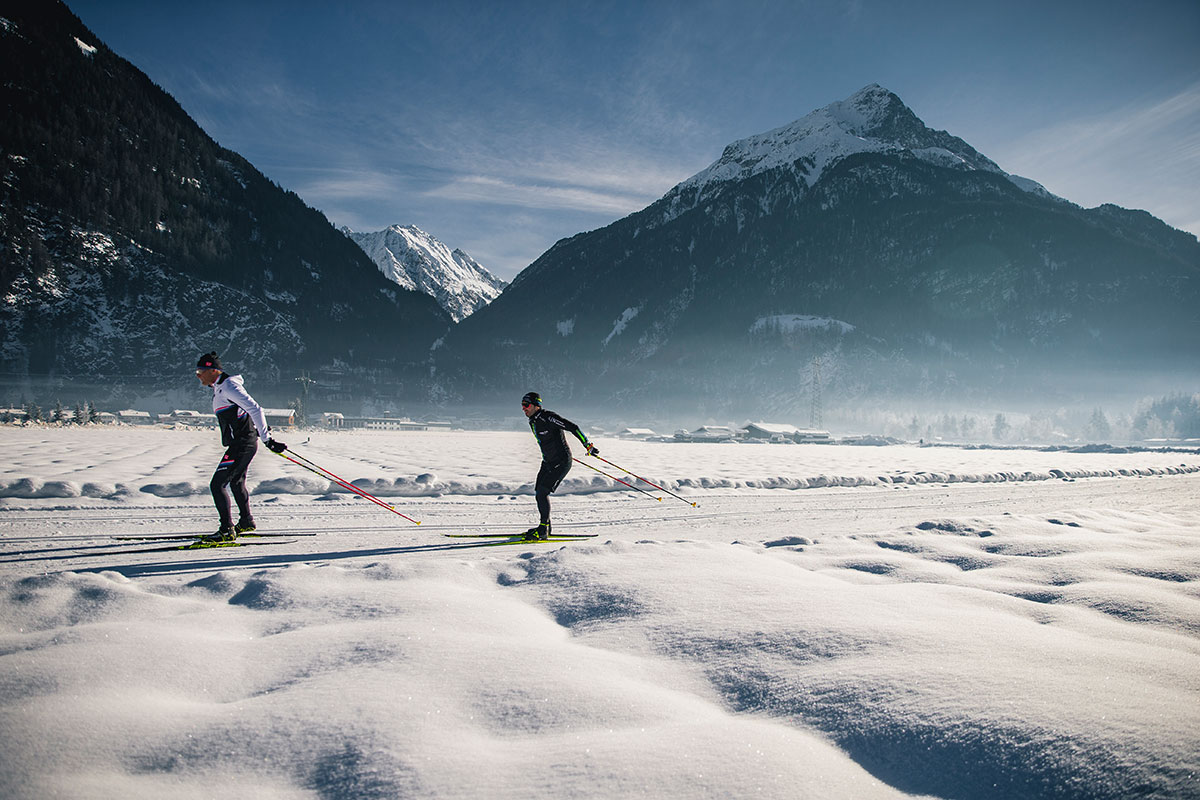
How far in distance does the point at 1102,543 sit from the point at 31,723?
9.73 meters

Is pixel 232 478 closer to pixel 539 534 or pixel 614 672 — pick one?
pixel 539 534

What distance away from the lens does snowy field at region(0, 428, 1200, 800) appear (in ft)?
7.07

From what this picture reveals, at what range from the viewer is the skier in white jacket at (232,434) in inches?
304

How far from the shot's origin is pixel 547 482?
8.76 m

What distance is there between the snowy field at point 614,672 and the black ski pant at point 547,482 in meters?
1.65

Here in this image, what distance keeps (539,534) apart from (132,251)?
18973 cm

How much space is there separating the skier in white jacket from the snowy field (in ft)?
2.99

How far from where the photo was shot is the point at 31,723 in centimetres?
243

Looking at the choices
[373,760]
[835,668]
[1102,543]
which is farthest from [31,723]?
[1102,543]

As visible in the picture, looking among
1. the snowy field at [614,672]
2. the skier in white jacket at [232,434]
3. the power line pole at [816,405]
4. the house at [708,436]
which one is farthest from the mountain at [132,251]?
the snowy field at [614,672]

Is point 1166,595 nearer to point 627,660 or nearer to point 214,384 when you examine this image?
point 627,660

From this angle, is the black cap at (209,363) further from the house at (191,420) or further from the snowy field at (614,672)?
the house at (191,420)

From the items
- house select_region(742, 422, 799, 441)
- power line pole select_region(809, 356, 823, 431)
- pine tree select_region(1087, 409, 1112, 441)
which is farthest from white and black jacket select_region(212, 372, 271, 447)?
pine tree select_region(1087, 409, 1112, 441)

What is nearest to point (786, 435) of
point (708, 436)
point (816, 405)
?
point (708, 436)
